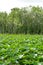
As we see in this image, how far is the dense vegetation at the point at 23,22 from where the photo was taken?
2157 inches

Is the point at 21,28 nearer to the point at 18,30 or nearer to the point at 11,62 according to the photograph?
the point at 18,30

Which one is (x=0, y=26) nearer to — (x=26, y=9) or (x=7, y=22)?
(x=7, y=22)

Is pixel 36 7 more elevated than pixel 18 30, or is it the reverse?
pixel 36 7

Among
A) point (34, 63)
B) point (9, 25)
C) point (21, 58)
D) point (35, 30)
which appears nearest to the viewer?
point (34, 63)

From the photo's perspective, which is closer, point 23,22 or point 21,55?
point 21,55

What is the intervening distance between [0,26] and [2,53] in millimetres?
54215

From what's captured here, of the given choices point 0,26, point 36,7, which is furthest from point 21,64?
point 36,7

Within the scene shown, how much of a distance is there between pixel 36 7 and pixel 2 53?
209 ft

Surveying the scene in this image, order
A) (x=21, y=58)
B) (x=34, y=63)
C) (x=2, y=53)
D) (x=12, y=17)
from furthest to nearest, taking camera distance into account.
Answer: (x=12, y=17) < (x=2, y=53) < (x=21, y=58) < (x=34, y=63)

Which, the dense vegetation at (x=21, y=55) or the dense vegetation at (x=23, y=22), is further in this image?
the dense vegetation at (x=23, y=22)

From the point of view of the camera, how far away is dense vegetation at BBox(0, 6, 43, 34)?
54794mm

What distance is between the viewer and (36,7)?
220 ft

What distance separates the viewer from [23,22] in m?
57.1

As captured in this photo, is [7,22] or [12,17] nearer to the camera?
[7,22]
